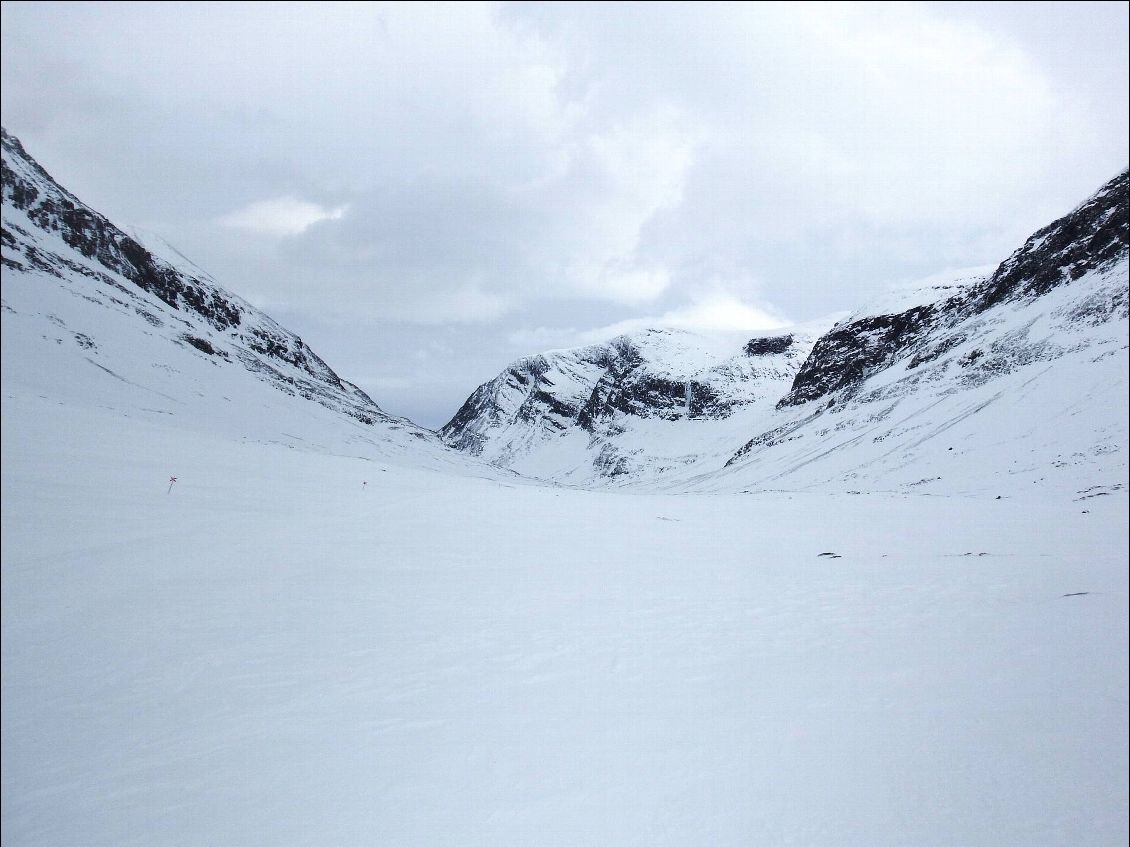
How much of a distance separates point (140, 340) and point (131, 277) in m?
38.8

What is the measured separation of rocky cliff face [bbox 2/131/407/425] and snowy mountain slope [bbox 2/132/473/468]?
0.31 m

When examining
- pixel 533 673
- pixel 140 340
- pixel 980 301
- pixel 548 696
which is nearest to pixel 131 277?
pixel 140 340

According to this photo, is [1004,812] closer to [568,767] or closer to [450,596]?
[568,767]

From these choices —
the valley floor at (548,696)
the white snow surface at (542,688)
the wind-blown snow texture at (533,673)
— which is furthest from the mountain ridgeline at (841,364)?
the valley floor at (548,696)

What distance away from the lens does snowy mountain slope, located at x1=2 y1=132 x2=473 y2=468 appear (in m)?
66.2

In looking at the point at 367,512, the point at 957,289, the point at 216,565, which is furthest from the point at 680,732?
the point at 957,289

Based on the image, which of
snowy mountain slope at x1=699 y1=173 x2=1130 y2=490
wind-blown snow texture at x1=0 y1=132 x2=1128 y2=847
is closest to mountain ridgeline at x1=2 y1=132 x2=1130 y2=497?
snowy mountain slope at x1=699 y1=173 x2=1130 y2=490

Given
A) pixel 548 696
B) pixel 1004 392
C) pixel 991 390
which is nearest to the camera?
pixel 548 696

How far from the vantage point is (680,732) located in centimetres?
619

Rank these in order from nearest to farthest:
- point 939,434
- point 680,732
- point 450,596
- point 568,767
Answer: point 568,767
point 680,732
point 450,596
point 939,434

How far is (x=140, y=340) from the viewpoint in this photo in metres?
86.8

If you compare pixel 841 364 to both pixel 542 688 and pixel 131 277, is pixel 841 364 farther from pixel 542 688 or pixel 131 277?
pixel 131 277

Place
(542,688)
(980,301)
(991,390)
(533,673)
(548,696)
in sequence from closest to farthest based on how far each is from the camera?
(548,696)
(542,688)
(533,673)
(991,390)
(980,301)

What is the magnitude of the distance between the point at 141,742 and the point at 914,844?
8.70 meters
